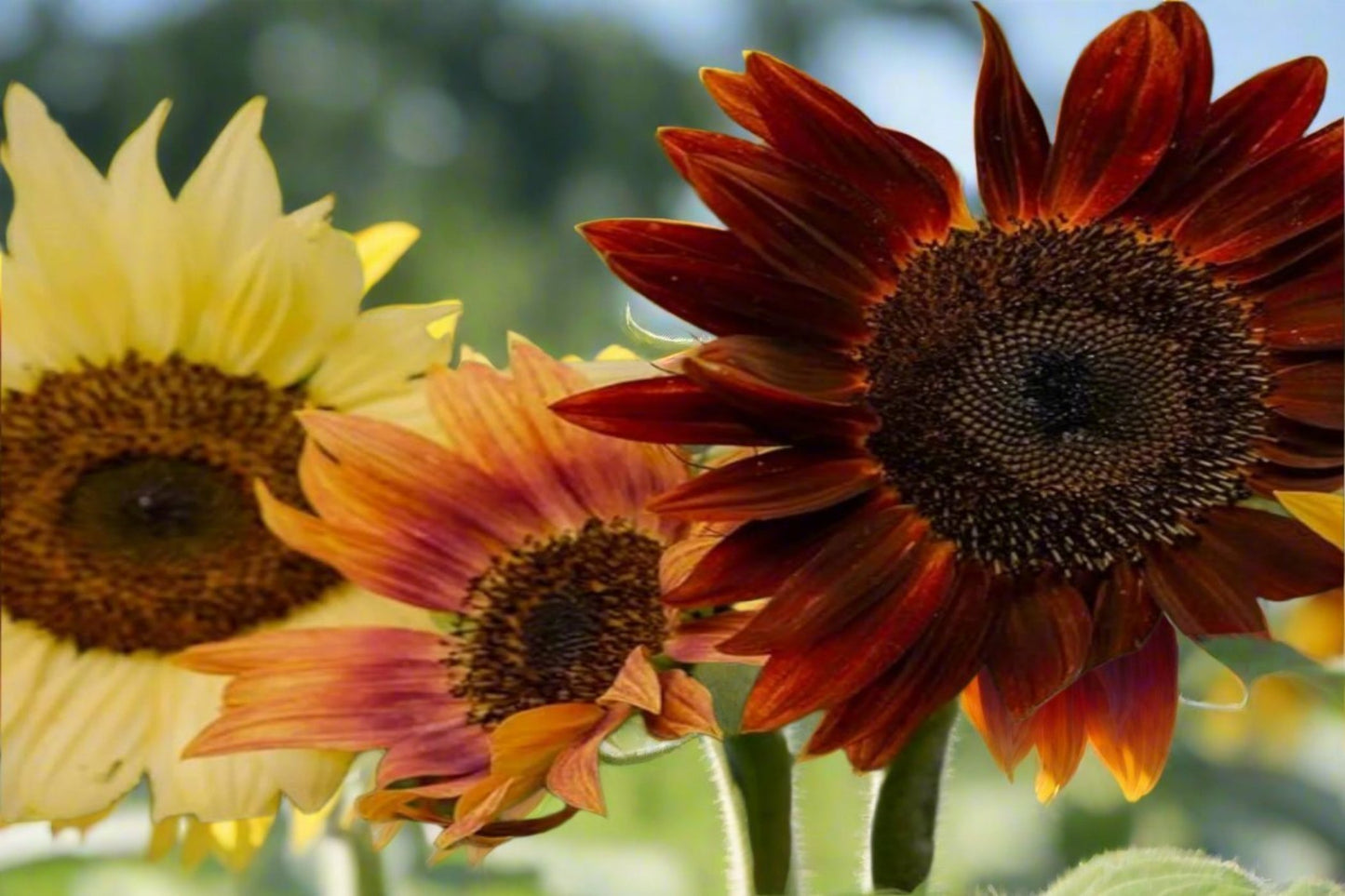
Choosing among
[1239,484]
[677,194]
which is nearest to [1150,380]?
[1239,484]

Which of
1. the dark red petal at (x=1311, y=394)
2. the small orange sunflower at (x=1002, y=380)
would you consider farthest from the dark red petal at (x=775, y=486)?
the dark red petal at (x=1311, y=394)

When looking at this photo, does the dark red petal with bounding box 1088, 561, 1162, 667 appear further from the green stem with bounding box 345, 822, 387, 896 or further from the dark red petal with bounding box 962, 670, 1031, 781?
the green stem with bounding box 345, 822, 387, 896

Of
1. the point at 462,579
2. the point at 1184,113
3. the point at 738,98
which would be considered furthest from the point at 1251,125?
the point at 462,579

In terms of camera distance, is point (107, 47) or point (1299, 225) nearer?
point (1299, 225)

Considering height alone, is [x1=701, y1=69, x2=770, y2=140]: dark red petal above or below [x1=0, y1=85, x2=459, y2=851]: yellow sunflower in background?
above

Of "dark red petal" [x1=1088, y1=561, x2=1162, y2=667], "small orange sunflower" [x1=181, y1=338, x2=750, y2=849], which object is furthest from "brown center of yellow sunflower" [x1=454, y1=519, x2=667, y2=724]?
"dark red petal" [x1=1088, y1=561, x2=1162, y2=667]

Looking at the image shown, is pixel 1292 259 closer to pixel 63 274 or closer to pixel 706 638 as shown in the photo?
pixel 706 638

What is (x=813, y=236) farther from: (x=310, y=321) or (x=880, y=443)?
(x=310, y=321)
